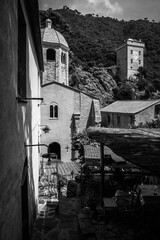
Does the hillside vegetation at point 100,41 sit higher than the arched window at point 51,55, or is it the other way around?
the hillside vegetation at point 100,41

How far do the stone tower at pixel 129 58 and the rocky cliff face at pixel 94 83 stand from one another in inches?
410

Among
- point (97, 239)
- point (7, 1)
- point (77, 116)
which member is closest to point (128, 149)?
point (97, 239)

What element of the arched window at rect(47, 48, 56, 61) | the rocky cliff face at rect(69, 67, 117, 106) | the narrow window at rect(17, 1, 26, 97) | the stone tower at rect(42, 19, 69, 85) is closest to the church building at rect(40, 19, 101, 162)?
the stone tower at rect(42, 19, 69, 85)

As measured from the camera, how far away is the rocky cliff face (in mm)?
46781

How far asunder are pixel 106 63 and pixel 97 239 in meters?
65.2

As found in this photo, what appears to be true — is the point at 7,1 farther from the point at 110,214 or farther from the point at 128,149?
the point at 110,214

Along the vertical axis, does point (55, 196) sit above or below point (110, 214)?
below

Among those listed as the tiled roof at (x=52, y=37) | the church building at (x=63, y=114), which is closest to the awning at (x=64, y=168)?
the church building at (x=63, y=114)

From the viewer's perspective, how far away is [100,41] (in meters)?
76.2

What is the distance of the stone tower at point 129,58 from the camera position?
61.7 metres

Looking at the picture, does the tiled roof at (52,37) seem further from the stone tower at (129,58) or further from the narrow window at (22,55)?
the stone tower at (129,58)

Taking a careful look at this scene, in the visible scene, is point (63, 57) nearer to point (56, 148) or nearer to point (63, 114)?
point (63, 114)

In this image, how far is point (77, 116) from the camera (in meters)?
20.3

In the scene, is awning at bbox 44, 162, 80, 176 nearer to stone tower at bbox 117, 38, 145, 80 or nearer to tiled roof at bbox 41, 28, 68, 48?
tiled roof at bbox 41, 28, 68, 48
